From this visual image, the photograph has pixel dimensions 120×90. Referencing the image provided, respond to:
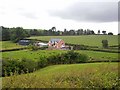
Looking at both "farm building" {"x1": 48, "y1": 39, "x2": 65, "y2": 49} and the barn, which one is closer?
"farm building" {"x1": 48, "y1": 39, "x2": 65, "y2": 49}

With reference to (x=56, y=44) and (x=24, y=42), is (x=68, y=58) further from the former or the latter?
(x=24, y=42)

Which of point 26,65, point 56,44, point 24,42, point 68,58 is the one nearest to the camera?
point 26,65

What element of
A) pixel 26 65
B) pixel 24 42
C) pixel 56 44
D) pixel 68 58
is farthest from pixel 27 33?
pixel 26 65

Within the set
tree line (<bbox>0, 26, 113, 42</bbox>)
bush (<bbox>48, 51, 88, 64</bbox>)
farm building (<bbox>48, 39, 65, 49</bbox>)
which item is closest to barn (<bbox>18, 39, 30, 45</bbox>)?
tree line (<bbox>0, 26, 113, 42</bbox>)

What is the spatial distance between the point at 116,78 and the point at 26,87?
2581 millimetres

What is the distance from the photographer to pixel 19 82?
6.61 m

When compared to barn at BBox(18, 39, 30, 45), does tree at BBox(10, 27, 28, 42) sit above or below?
above

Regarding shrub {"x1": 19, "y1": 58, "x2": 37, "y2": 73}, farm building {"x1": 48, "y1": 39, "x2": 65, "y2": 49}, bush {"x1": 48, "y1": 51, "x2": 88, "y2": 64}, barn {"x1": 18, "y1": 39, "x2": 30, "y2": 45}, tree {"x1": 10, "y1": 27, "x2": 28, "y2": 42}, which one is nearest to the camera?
shrub {"x1": 19, "y1": 58, "x2": 37, "y2": 73}

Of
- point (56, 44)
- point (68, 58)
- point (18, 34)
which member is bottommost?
point (68, 58)

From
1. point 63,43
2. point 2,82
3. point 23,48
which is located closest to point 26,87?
point 2,82

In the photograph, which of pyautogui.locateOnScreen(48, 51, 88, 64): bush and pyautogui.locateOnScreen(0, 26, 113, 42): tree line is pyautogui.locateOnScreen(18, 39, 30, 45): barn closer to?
pyautogui.locateOnScreen(0, 26, 113, 42): tree line

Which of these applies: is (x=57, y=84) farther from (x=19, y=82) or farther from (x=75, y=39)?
(x=75, y=39)

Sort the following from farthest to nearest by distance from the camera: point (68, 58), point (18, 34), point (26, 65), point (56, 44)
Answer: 1. point (18, 34)
2. point (56, 44)
3. point (68, 58)
4. point (26, 65)

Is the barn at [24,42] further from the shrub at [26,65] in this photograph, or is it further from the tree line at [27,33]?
the shrub at [26,65]
